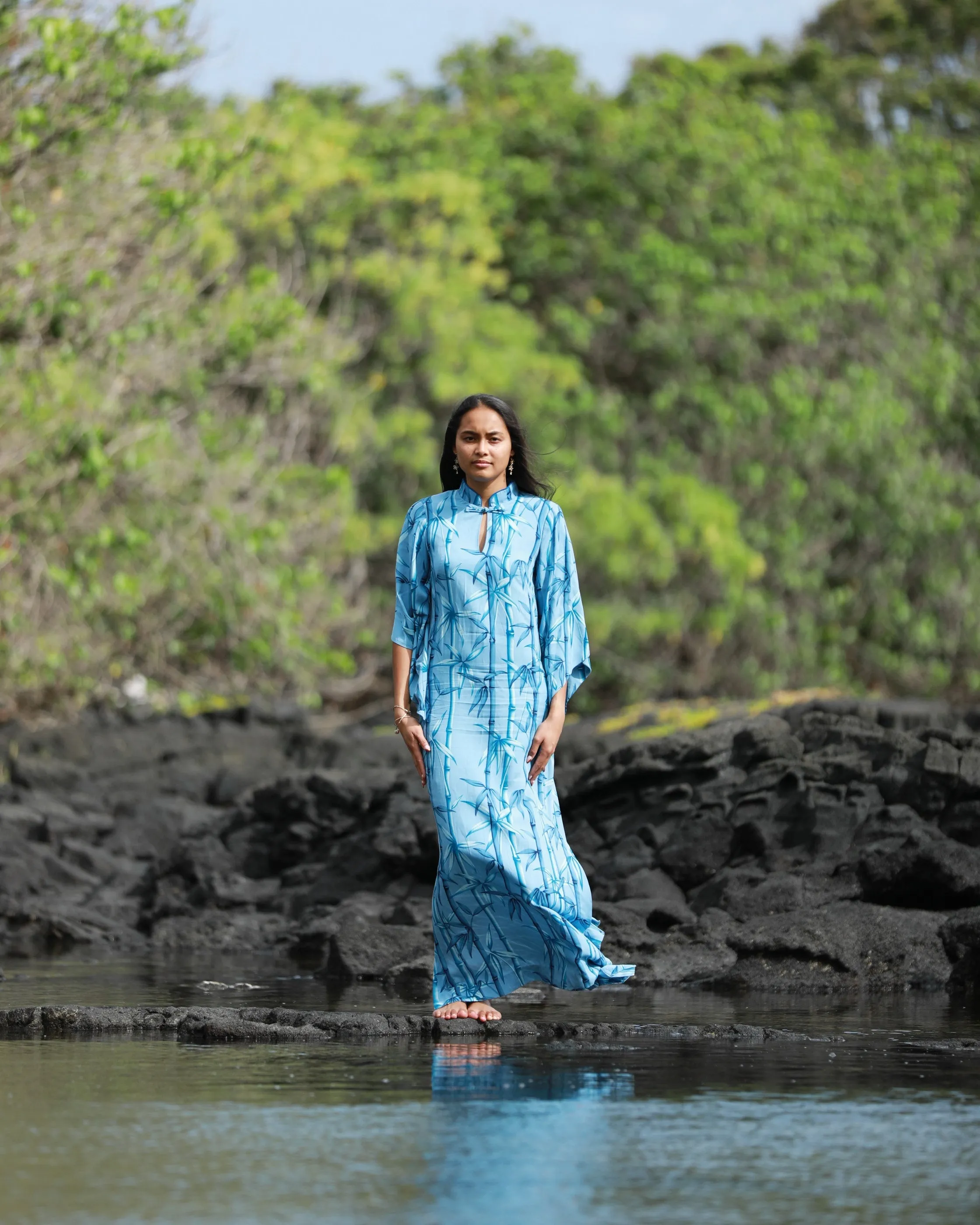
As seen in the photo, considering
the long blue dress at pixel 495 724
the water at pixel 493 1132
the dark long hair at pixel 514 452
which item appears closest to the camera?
the water at pixel 493 1132

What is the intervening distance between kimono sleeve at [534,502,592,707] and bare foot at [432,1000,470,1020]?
3.56 feet

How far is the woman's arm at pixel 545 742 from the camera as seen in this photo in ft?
A: 22.8

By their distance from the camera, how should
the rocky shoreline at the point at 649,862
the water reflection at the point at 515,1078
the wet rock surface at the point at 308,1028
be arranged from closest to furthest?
1. the water reflection at the point at 515,1078
2. the wet rock surface at the point at 308,1028
3. the rocky shoreline at the point at 649,862

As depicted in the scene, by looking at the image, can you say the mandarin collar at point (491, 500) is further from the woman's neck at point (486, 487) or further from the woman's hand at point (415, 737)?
the woman's hand at point (415, 737)

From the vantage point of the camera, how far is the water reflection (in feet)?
17.1

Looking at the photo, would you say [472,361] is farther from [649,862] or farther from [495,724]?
[495,724]

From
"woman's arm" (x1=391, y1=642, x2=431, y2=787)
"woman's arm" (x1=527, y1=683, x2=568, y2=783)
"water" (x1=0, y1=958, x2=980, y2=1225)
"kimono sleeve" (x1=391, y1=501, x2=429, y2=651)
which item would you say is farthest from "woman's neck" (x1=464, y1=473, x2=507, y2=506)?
"water" (x1=0, y1=958, x2=980, y2=1225)

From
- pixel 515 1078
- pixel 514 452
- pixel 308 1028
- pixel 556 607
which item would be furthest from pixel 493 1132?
pixel 514 452

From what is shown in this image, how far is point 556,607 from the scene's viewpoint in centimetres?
710

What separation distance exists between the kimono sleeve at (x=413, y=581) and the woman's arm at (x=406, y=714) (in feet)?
0.16

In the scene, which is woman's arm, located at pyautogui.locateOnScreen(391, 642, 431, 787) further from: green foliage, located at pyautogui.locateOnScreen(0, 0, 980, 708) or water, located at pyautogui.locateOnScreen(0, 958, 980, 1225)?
green foliage, located at pyautogui.locateOnScreen(0, 0, 980, 708)

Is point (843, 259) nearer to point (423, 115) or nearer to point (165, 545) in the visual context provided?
point (423, 115)

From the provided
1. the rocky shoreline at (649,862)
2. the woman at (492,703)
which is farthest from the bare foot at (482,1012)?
the rocky shoreline at (649,862)

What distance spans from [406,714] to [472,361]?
16.1 meters
